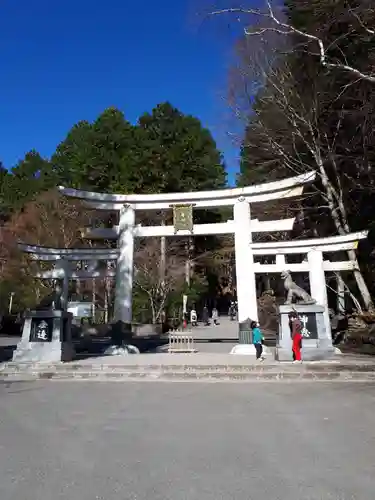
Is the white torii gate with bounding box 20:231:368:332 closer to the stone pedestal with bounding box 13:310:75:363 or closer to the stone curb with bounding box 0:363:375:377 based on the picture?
the stone pedestal with bounding box 13:310:75:363

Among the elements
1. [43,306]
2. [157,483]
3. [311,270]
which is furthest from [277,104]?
[157,483]

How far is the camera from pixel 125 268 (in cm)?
1512

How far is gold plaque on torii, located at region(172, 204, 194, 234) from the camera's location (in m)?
15.3

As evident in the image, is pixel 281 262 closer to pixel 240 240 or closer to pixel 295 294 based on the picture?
pixel 240 240

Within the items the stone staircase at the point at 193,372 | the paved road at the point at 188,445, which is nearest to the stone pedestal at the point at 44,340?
the stone staircase at the point at 193,372

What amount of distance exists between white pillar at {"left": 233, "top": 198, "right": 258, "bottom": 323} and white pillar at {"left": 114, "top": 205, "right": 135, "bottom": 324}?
4.10m

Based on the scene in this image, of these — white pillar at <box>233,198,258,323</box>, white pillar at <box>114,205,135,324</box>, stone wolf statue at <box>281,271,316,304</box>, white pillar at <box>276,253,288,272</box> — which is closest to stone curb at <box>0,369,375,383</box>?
stone wolf statue at <box>281,271,316,304</box>

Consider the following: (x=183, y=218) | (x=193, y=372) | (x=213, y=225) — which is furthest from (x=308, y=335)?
(x=183, y=218)

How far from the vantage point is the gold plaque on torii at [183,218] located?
1527cm

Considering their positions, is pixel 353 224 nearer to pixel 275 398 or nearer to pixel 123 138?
pixel 275 398

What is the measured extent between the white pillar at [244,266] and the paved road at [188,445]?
610 cm

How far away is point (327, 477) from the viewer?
372cm

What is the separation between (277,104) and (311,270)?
25.7ft

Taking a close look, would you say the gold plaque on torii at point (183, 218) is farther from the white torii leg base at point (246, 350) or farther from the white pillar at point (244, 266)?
the white torii leg base at point (246, 350)
